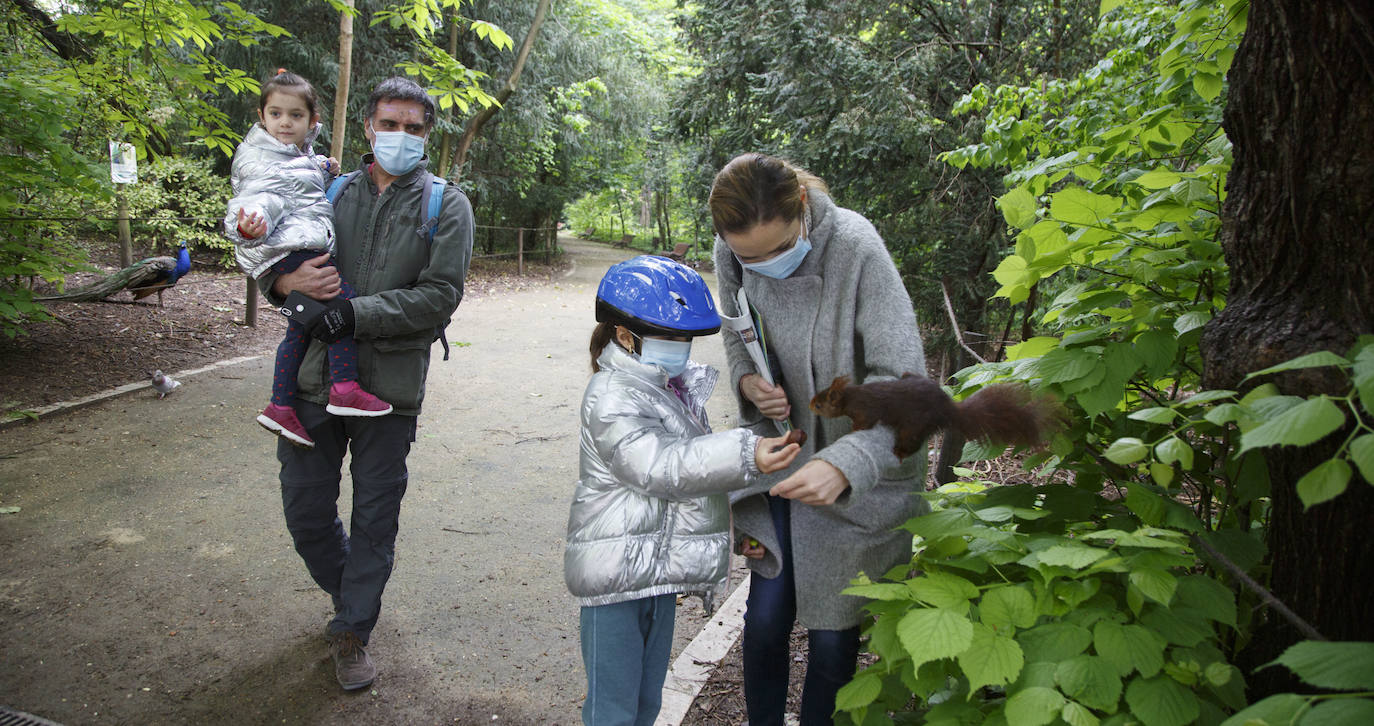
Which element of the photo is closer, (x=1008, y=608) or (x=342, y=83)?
(x=1008, y=608)

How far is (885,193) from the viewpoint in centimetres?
805

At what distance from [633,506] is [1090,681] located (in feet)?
3.83

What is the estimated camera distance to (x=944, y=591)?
1.53 metres

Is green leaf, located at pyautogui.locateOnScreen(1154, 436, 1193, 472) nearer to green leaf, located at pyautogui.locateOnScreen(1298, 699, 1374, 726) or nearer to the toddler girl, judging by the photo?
green leaf, located at pyautogui.locateOnScreen(1298, 699, 1374, 726)

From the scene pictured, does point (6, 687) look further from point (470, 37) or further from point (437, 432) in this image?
point (470, 37)

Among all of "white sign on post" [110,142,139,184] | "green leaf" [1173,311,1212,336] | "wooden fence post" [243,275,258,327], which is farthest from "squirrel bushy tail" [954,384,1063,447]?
"wooden fence post" [243,275,258,327]

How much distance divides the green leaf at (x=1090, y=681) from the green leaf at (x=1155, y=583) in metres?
0.15

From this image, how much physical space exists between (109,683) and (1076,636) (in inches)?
134

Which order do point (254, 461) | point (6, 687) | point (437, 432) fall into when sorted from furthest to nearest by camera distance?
point (437, 432), point (254, 461), point (6, 687)

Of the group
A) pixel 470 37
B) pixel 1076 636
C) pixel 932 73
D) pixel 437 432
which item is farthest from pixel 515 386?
pixel 470 37

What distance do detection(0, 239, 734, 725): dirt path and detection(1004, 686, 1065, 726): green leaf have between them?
2.05 metres

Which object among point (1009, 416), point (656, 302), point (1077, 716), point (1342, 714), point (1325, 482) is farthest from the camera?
point (656, 302)

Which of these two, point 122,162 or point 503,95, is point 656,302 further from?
point 503,95

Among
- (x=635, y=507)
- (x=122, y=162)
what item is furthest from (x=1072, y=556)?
(x=122, y=162)
